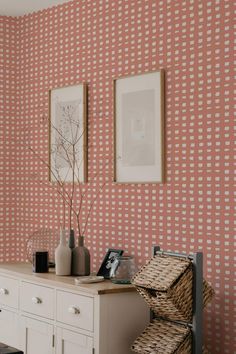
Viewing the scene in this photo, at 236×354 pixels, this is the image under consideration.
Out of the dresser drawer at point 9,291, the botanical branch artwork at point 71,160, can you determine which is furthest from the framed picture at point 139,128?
the dresser drawer at point 9,291

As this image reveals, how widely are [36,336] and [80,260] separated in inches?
22.0

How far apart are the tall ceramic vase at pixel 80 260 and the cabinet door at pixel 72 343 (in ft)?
1.32

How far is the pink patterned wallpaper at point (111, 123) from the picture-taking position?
370 centimetres

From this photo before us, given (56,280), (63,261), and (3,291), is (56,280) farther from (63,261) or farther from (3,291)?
(3,291)

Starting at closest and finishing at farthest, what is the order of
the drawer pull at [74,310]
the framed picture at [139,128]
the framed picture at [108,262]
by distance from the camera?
the drawer pull at [74,310] → the framed picture at [139,128] → the framed picture at [108,262]

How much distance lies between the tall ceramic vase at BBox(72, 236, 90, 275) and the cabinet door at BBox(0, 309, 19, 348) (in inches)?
22.4

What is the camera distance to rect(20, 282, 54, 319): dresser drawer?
413 centimetres

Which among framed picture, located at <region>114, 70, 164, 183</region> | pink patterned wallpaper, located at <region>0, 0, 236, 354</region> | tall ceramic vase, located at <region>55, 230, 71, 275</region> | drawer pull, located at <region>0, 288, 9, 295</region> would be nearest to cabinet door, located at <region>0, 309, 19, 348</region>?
drawer pull, located at <region>0, 288, 9, 295</region>

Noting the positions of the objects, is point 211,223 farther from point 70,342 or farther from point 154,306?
point 70,342

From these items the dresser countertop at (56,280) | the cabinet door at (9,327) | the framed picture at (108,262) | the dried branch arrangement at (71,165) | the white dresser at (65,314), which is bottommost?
the cabinet door at (9,327)

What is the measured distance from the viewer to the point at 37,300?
4.21m

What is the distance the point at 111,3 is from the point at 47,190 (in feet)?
4.76

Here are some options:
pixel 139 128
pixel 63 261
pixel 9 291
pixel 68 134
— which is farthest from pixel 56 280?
pixel 68 134

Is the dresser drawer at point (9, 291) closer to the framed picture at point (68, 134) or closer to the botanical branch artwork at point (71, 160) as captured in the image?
the botanical branch artwork at point (71, 160)
